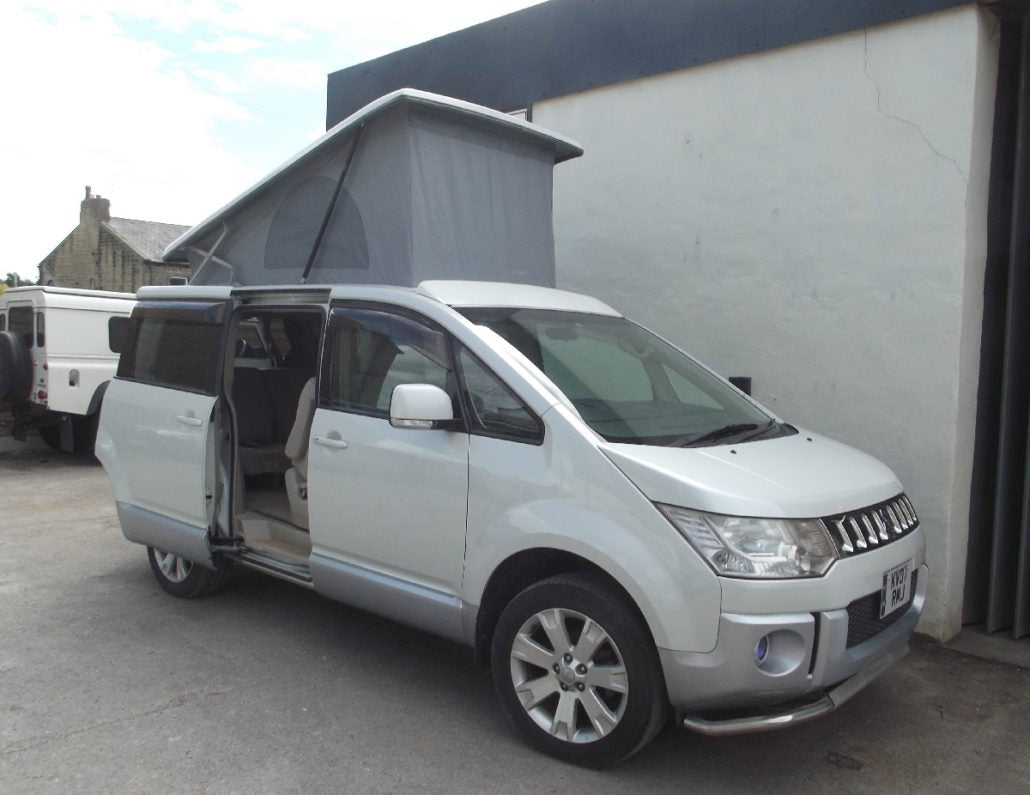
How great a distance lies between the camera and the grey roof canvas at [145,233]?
93.7 ft

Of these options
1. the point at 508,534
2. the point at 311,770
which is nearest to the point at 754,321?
the point at 508,534

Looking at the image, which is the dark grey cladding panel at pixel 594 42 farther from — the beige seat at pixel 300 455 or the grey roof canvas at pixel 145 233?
the grey roof canvas at pixel 145 233

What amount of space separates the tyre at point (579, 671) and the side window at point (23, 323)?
9841 mm

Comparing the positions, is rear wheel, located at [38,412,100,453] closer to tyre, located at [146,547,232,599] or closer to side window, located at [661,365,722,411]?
tyre, located at [146,547,232,599]

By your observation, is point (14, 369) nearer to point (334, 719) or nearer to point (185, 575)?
point (185, 575)

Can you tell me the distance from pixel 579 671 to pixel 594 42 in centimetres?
558

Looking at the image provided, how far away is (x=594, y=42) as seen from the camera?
7184mm

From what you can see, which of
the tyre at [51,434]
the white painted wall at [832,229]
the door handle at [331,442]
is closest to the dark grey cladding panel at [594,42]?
the white painted wall at [832,229]

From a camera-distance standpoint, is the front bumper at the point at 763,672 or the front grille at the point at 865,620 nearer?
the front bumper at the point at 763,672

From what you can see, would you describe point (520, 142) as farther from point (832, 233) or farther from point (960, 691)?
point (960, 691)

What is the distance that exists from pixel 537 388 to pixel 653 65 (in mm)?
4201

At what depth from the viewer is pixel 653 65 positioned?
266 inches

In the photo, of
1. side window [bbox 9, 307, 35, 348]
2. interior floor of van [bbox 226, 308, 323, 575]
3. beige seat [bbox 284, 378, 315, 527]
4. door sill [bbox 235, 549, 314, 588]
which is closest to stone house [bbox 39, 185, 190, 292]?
side window [bbox 9, 307, 35, 348]

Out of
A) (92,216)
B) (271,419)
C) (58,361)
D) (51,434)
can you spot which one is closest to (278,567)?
(271,419)
